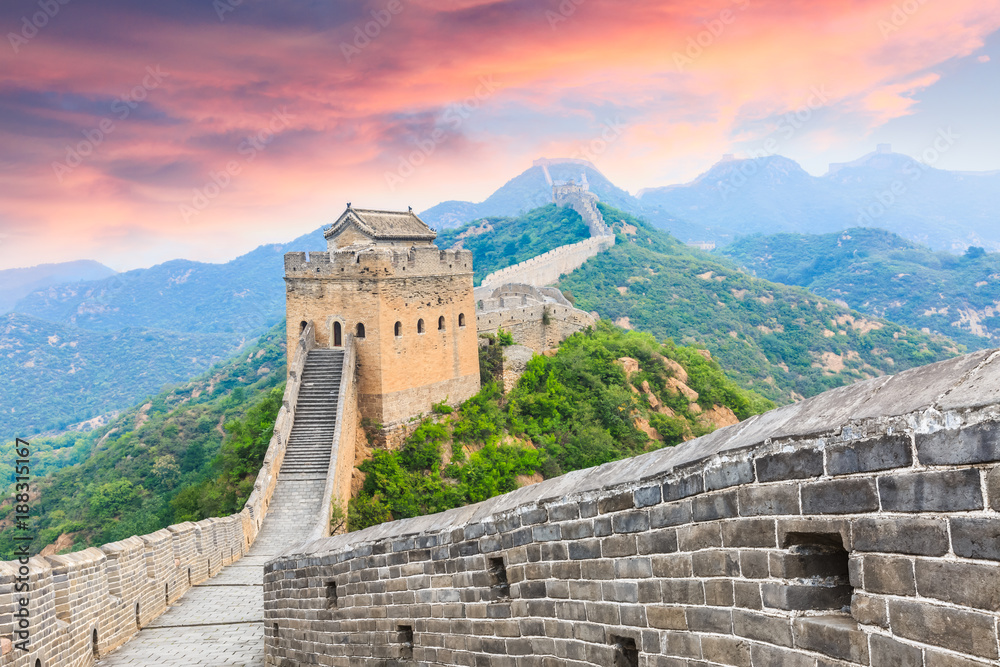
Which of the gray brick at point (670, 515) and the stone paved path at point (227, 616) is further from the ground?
the gray brick at point (670, 515)

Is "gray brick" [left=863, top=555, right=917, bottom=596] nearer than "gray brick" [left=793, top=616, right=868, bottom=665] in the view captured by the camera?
Yes

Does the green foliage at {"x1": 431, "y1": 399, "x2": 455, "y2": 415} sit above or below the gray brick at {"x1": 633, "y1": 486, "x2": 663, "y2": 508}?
above

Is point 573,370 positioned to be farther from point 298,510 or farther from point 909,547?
point 909,547

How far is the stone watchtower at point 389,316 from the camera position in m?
19.6

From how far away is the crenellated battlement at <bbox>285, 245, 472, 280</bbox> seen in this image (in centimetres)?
1958

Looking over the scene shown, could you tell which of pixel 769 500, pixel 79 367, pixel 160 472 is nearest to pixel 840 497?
pixel 769 500

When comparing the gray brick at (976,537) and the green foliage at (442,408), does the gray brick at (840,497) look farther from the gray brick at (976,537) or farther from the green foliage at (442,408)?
the green foliage at (442,408)

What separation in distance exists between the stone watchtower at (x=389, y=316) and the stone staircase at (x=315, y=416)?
2.14 feet

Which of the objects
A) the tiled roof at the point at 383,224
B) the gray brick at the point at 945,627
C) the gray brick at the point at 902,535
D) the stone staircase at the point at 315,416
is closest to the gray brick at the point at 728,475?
the gray brick at the point at 902,535

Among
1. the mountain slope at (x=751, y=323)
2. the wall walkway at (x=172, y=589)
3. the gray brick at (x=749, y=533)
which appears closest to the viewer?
the gray brick at (x=749, y=533)

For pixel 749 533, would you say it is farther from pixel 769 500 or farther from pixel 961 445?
pixel 961 445

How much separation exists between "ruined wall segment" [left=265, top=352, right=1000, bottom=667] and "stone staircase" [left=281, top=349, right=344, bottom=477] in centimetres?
1272

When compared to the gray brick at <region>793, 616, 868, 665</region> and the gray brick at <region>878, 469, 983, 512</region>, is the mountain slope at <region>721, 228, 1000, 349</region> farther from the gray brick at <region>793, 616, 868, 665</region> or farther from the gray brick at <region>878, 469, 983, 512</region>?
the gray brick at <region>878, 469, 983, 512</region>

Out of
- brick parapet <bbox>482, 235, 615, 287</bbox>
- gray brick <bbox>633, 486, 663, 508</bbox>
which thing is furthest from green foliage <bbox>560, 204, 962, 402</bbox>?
gray brick <bbox>633, 486, 663, 508</bbox>
